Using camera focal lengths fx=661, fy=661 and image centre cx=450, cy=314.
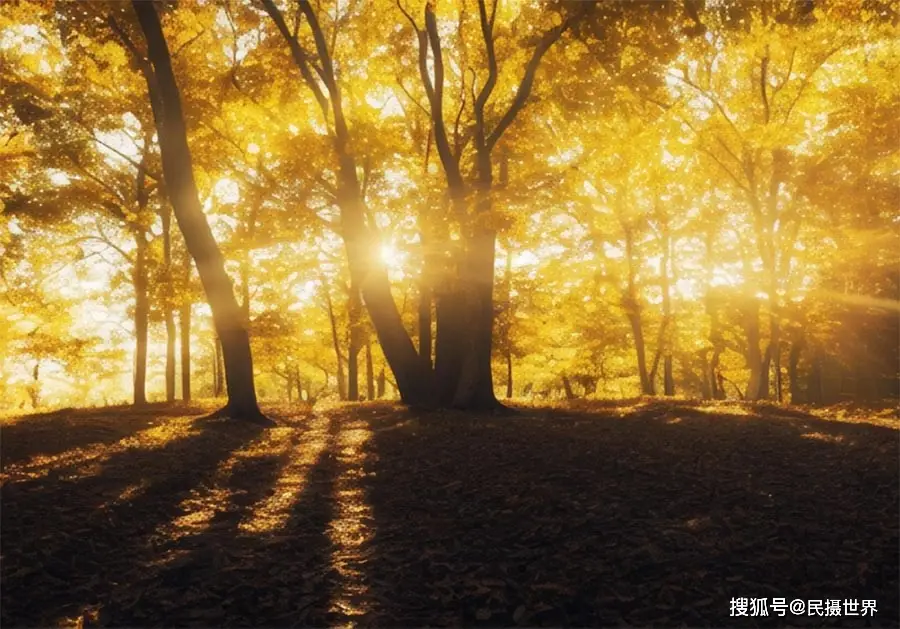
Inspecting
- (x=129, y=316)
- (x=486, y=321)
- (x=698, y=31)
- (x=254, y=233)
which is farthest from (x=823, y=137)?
(x=129, y=316)

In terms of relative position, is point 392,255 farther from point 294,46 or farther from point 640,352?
point 640,352

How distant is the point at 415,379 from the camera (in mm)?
15922

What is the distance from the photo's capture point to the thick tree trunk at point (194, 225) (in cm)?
1305

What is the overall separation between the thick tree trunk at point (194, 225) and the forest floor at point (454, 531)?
10.9 ft

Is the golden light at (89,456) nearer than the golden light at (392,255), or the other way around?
the golden light at (89,456)

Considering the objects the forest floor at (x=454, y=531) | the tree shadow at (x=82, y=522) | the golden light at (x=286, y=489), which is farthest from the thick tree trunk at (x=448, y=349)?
the tree shadow at (x=82, y=522)

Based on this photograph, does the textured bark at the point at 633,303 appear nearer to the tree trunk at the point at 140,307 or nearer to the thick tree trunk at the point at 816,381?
the thick tree trunk at the point at 816,381

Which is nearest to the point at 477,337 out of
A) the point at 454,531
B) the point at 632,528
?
the point at 454,531

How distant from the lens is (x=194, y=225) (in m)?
13.4

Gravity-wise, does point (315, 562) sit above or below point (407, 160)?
below

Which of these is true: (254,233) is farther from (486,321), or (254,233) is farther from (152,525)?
(152,525)

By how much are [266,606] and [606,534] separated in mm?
2921

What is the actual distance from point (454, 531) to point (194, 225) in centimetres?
955

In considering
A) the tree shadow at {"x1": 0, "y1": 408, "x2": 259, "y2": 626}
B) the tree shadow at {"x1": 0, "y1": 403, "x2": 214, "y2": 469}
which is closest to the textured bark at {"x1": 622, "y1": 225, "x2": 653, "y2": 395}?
the tree shadow at {"x1": 0, "y1": 403, "x2": 214, "y2": 469}
